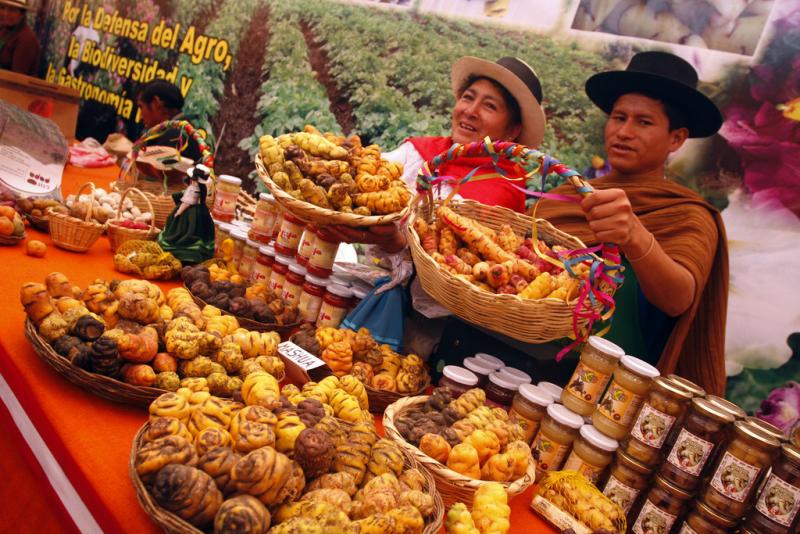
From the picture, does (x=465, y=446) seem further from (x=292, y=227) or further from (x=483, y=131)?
(x=483, y=131)

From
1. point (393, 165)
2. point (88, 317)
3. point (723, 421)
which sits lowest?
point (88, 317)

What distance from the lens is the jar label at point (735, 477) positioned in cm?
136

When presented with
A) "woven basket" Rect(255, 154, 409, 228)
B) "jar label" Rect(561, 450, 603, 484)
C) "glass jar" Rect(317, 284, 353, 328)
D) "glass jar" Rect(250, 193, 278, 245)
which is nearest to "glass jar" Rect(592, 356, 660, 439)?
"jar label" Rect(561, 450, 603, 484)

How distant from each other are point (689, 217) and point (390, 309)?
1.35 metres

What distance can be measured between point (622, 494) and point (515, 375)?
511mm

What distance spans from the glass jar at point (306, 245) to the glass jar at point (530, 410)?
1.09 metres

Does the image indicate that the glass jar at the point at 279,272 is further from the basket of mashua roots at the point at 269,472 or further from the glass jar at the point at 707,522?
the glass jar at the point at 707,522

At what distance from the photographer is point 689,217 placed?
7.51 feet

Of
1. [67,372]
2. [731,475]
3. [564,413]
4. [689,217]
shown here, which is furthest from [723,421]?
[67,372]

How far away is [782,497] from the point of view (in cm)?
133

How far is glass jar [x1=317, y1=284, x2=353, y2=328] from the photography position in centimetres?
225

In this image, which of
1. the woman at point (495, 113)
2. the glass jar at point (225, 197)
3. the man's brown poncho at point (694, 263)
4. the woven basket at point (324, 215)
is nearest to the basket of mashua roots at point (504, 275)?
the woven basket at point (324, 215)

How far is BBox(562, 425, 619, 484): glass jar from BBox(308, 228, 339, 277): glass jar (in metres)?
1.21

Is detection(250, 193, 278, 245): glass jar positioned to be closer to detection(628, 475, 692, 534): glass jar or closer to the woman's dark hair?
the woman's dark hair
